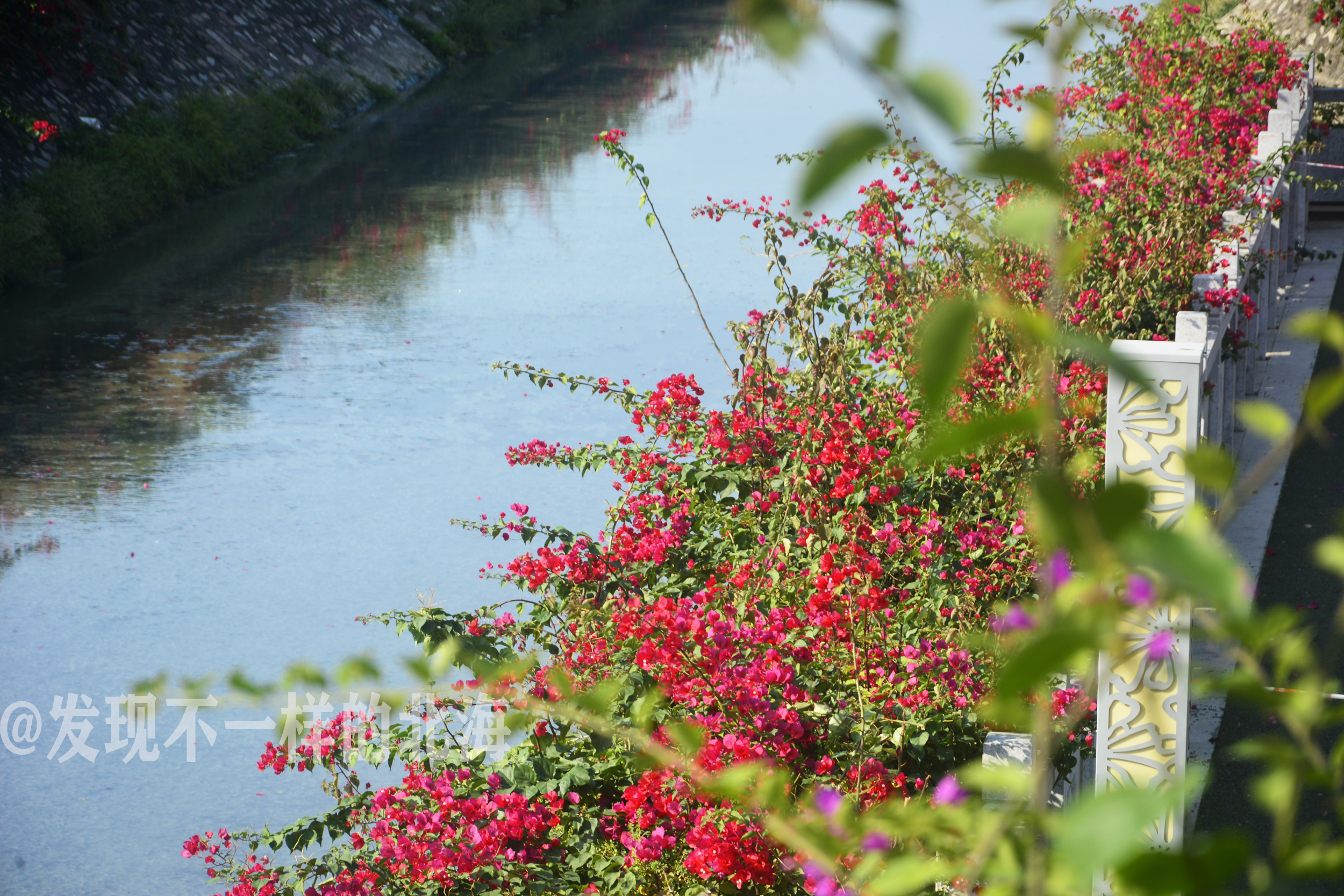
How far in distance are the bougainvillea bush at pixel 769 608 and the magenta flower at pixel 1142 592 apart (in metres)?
0.37

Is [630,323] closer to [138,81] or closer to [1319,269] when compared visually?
[1319,269]

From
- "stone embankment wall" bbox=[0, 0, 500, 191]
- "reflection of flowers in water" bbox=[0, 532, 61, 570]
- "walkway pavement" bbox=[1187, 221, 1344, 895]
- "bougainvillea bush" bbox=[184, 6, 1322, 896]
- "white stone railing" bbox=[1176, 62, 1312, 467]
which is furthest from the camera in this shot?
"stone embankment wall" bbox=[0, 0, 500, 191]

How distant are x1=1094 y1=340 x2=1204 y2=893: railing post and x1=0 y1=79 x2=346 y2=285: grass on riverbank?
369 inches

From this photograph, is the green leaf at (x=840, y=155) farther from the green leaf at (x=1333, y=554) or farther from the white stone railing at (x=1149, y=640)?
the white stone railing at (x=1149, y=640)

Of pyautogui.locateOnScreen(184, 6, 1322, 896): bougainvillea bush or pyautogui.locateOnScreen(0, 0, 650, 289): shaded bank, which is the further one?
pyautogui.locateOnScreen(0, 0, 650, 289): shaded bank

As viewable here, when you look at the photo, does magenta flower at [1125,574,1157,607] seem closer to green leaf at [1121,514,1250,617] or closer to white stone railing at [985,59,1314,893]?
green leaf at [1121,514,1250,617]

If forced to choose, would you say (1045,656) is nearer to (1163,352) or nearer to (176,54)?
(1163,352)

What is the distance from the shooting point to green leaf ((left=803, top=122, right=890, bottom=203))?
697mm

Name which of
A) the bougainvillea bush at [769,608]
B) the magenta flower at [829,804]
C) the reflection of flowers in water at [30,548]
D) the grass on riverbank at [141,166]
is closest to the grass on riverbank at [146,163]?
the grass on riverbank at [141,166]

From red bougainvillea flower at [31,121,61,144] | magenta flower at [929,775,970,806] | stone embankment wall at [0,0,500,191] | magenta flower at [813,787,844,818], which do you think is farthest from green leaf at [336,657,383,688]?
red bougainvillea flower at [31,121,61,144]

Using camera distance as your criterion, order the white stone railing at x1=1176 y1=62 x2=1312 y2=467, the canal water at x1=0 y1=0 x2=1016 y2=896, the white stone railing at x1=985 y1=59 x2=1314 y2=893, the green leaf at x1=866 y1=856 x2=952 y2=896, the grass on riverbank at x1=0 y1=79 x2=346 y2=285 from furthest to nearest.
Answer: the grass on riverbank at x1=0 y1=79 x2=346 y2=285, the white stone railing at x1=1176 y1=62 x2=1312 y2=467, the canal water at x1=0 y1=0 x2=1016 y2=896, the white stone railing at x1=985 y1=59 x2=1314 y2=893, the green leaf at x1=866 y1=856 x2=952 y2=896

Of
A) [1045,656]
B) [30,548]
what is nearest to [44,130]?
[30,548]

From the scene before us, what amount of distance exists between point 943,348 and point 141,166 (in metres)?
12.9

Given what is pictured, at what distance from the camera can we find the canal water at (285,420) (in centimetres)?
453
